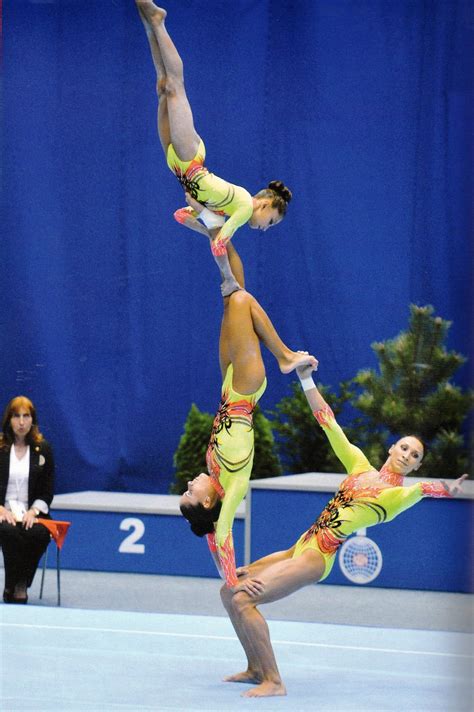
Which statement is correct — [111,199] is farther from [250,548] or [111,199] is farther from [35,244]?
[250,548]

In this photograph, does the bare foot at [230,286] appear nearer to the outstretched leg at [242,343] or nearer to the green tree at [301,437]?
the outstretched leg at [242,343]

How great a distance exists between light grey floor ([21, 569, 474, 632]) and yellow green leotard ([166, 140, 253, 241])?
7.33 ft

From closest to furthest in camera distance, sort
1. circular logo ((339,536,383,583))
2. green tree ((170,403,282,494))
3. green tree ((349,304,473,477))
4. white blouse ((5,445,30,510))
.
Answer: white blouse ((5,445,30,510)) < circular logo ((339,536,383,583)) < green tree ((349,304,473,477)) < green tree ((170,403,282,494))

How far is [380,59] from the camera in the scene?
632cm

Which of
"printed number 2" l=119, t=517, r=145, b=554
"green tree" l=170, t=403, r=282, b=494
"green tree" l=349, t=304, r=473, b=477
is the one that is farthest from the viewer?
"green tree" l=170, t=403, r=282, b=494

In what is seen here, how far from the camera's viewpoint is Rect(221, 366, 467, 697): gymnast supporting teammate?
12.3 feet

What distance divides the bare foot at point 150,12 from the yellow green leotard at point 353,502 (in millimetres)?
1295

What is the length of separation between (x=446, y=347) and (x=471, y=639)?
5132 mm

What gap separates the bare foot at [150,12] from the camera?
3441mm

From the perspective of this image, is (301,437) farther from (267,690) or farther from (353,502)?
(267,690)

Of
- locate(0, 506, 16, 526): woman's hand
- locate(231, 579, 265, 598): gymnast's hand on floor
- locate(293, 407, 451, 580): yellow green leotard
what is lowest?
locate(231, 579, 265, 598): gymnast's hand on floor

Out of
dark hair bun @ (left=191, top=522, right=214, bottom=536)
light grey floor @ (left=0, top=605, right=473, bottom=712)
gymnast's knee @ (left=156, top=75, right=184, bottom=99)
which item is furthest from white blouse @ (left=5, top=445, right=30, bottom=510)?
gymnast's knee @ (left=156, top=75, right=184, bottom=99)

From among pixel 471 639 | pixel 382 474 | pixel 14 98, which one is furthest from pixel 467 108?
pixel 14 98

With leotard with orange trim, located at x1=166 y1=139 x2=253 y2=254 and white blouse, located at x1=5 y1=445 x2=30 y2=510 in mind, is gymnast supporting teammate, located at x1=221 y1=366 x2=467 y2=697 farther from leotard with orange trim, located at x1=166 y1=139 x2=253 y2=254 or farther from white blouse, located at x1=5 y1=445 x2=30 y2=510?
white blouse, located at x1=5 y1=445 x2=30 y2=510
